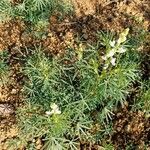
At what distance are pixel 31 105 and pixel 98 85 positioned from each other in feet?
2.49

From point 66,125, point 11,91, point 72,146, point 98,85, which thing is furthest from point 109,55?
point 11,91

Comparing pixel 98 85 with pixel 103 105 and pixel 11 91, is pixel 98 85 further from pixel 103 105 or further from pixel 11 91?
pixel 11 91

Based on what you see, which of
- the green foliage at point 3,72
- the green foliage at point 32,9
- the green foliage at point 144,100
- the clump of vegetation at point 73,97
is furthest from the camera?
the green foliage at point 32,9

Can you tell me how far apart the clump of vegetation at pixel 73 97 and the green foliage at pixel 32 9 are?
0.75 m

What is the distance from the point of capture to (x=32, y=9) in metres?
4.94

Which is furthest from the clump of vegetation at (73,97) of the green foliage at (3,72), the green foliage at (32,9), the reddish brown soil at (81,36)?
the green foliage at (32,9)

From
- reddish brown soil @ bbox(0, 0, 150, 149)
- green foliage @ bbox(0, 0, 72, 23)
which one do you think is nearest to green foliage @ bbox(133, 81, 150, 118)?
reddish brown soil @ bbox(0, 0, 150, 149)

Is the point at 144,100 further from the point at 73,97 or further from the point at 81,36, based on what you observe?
the point at 81,36

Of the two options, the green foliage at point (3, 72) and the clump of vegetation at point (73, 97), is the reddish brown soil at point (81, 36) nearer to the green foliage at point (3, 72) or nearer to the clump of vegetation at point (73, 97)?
the green foliage at point (3, 72)

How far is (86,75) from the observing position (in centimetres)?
412

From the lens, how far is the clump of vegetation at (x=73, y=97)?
3.97 meters

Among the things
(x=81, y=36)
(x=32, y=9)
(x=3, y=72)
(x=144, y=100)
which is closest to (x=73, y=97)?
(x=144, y=100)

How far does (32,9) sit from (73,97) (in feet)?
4.45

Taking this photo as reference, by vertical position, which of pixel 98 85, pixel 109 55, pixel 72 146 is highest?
pixel 109 55
